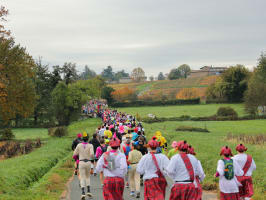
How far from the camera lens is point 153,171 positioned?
8492 mm

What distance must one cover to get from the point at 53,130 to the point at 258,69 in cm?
5698

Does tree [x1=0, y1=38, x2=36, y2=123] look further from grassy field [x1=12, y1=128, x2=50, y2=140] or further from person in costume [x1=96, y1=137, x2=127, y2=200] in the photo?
person in costume [x1=96, y1=137, x2=127, y2=200]

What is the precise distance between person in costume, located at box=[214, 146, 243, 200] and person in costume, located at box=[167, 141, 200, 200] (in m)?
0.88

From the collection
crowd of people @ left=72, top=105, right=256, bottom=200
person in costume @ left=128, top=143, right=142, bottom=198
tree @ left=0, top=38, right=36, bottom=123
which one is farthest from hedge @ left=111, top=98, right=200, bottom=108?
crowd of people @ left=72, top=105, right=256, bottom=200

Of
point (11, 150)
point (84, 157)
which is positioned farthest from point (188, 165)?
point (11, 150)

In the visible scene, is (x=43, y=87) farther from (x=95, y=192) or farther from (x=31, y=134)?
(x=95, y=192)

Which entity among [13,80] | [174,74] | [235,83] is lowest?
[13,80]

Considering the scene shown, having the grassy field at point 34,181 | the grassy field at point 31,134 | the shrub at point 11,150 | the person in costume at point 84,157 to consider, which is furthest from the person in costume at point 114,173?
the grassy field at point 31,134

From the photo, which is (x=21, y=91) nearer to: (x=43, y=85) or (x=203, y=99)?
(x=43, y=85)

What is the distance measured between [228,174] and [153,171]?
5.51ft

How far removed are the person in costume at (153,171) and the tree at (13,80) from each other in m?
28.4

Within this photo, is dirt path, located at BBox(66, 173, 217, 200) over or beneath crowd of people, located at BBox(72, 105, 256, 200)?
beneath

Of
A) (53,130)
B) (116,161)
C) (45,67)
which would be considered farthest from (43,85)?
(116,161)

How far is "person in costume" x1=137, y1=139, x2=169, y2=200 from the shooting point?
8438 millimetres
